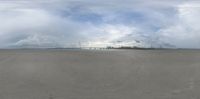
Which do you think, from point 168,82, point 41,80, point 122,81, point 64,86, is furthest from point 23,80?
point 168,82

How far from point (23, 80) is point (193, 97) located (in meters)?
15.3

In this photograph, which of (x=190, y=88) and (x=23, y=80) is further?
(x=23, y=80)

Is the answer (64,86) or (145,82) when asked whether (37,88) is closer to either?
(64,86)

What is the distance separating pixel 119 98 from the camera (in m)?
27.1

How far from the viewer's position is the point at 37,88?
104ft

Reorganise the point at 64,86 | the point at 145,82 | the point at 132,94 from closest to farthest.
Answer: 1. the point at 132,94
2. the point at 64,86
3. the point at 145,82

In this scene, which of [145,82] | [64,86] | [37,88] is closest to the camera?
[37,88]

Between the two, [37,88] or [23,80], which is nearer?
[37,88]

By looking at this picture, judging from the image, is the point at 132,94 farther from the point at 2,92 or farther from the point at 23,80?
the point at 23,80

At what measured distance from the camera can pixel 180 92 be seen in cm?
2967

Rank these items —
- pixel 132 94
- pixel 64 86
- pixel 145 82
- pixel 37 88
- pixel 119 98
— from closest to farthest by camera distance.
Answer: pixel 119 98
pixel 132 94
pixel 37 88
pixel 64 86
pixel 145 82

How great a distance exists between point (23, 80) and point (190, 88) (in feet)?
43.7

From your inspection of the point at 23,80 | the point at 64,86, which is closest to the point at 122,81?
the point at 64,86

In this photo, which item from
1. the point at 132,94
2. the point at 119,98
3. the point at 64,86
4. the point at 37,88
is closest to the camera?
the point at 119,98
